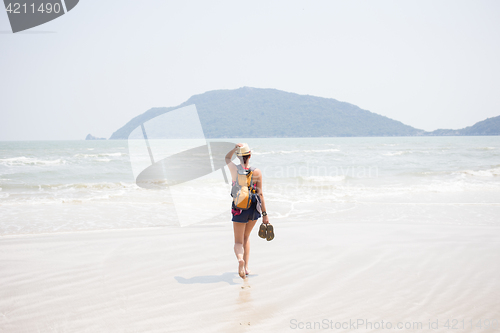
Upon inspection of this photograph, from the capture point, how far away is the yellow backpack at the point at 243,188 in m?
3.73

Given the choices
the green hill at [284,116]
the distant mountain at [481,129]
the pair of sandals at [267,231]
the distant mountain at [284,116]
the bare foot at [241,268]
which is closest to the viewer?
the bare foot at [241,268]

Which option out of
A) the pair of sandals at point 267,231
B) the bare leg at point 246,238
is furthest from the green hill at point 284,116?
the pair of sandals at point 267,231

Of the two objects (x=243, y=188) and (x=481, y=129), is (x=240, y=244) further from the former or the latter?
(x=481, y=129)

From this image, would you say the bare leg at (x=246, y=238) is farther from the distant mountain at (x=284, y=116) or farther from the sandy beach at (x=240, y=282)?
the distant mountain at (x=284, y=116)

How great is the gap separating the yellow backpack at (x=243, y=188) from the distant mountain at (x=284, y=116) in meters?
111

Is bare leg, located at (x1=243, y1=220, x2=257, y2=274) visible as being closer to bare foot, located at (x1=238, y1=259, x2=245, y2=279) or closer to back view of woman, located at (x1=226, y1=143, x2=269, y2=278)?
back view of woman, located at (x1=226, y1=143, x2=269, y2=278)

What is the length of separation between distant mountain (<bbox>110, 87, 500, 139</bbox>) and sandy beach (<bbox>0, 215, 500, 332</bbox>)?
109 meters

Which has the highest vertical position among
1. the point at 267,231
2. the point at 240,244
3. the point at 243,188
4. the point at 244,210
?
the point at 243,188

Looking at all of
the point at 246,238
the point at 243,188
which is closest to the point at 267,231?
the point at 246,238

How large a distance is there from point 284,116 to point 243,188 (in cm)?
14004

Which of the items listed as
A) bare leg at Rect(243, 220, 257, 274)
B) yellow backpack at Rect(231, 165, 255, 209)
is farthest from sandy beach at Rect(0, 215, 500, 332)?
yellow backpack at Rect(231, 165, 255, 209)

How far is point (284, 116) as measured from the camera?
464ft

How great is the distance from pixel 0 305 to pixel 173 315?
181 centimetres

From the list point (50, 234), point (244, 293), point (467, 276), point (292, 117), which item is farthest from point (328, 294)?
point (292, 117)
